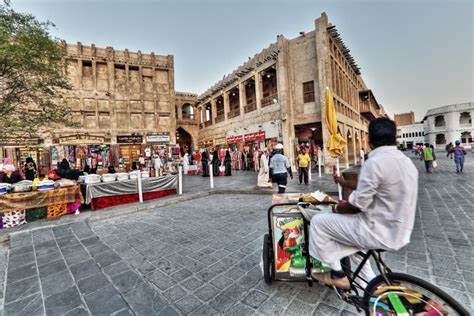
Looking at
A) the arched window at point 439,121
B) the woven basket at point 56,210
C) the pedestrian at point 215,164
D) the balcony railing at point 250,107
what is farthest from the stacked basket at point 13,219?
the arched window at point 439,121

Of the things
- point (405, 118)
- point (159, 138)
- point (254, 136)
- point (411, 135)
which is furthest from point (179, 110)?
point (405, 118)

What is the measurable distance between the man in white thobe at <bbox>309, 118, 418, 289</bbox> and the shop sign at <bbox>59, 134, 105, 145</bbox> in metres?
23.7

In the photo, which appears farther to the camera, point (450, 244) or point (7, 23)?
point (7, 23)

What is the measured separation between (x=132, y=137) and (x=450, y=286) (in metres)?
24.0

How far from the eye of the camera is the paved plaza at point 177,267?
2.09m

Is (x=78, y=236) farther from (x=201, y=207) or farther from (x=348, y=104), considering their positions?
(x=348, y=104)

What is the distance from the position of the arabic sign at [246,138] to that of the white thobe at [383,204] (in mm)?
15847

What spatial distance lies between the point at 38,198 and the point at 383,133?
747 centimetres

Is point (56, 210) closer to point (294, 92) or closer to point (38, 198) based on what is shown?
point (38, 198)

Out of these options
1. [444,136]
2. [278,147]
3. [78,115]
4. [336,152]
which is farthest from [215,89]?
[444,136]

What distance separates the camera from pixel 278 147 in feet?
22.0

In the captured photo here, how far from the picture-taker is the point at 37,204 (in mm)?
5160

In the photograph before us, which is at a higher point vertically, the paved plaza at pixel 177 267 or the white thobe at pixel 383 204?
the white thobe at pixel 383 204

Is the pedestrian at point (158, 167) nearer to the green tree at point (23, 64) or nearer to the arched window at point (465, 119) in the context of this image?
the green tree at point (23, 64)
